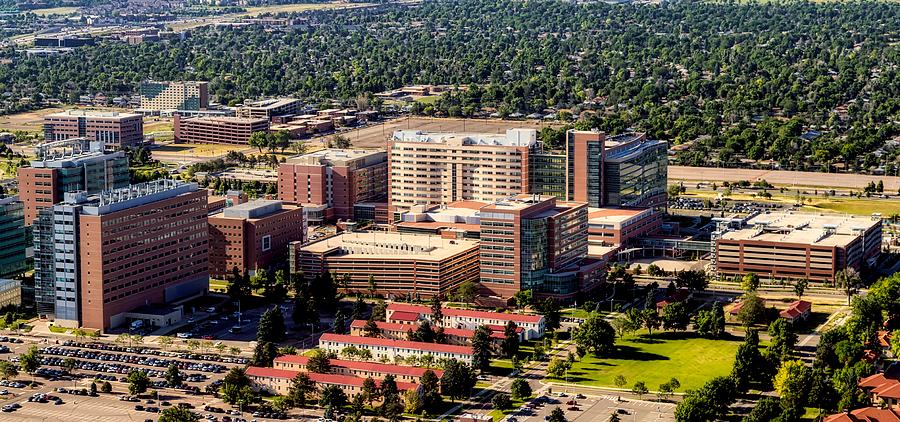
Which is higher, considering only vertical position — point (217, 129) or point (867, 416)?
point (217, 129)

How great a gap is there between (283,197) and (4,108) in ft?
266

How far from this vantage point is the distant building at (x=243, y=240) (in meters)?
99.3

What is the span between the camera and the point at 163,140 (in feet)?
535

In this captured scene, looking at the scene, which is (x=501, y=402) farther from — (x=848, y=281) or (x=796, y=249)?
(x=796, y=249)

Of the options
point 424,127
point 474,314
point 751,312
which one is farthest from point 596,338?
point 424,127

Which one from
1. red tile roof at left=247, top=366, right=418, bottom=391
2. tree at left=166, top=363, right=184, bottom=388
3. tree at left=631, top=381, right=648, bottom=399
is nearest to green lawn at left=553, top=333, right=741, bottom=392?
tree at left=631, top=381, right=648, bottom=399

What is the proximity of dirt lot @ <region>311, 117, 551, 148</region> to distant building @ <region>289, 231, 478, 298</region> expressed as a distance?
54821mm

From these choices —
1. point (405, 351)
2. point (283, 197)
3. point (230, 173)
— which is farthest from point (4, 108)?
point (405, 351)

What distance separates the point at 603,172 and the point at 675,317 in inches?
1047

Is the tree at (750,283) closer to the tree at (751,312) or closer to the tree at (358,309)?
the tree at (751,312)

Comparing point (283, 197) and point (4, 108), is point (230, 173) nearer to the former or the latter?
point (283, 197)

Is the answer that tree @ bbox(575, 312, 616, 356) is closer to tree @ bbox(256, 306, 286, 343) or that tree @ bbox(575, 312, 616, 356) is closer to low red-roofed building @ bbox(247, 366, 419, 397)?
low red-roofed building @ bbox(247, 366, 419, 397)

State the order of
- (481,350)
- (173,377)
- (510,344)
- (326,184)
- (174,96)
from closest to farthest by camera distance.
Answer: (173,377) < (481,350) < (510,344) < (326,184) < (174,96)

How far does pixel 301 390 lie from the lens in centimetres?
7269
